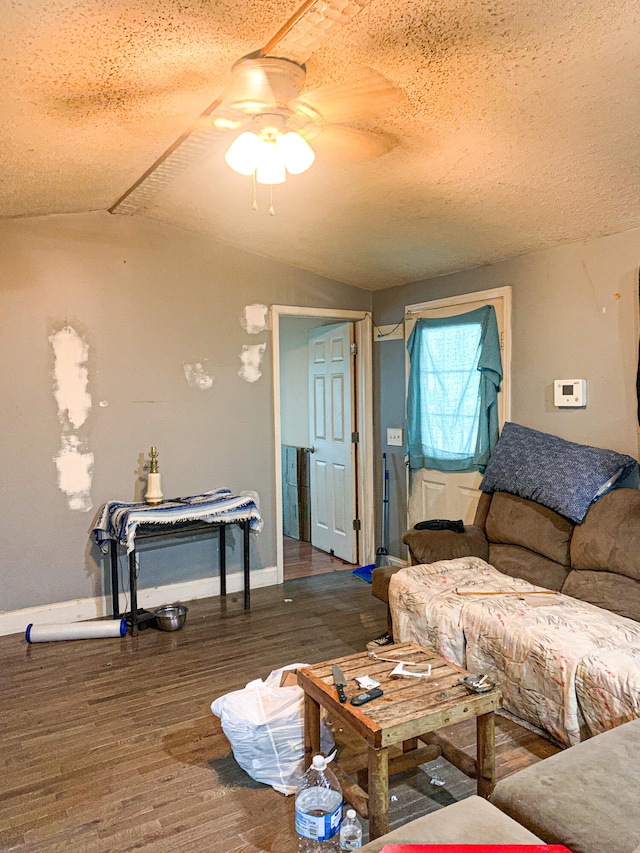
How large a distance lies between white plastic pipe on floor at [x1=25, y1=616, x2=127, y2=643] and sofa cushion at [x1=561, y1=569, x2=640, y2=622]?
251cm

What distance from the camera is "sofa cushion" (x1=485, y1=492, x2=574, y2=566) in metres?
3.23

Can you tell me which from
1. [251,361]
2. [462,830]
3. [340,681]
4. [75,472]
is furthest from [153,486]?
[462,830]

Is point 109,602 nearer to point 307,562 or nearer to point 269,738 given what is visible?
point 307,562

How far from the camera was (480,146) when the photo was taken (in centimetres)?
257

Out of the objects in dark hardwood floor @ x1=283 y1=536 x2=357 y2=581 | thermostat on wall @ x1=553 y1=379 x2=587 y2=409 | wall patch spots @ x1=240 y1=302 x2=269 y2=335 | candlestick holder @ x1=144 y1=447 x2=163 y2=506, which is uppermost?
wall patch spots @ x1=240 y1=302 x2=269 y2=335

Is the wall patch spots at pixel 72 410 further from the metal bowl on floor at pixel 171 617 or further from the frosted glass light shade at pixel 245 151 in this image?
the frosted glass light shade at pixel 245 151

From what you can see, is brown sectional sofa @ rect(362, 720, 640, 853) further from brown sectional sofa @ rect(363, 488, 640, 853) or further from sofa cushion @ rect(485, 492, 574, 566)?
sofa cushion @ rect(485, 492, 574, 566)

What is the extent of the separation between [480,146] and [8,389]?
294 centimetres

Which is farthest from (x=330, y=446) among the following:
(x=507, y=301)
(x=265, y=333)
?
(x=507, y=301)

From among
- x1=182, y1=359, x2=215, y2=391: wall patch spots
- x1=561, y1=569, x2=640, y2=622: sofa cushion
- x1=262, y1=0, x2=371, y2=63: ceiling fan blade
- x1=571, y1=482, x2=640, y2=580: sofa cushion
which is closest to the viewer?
x1=262, y1=0, x2=371, y2=63: ceiling fan blade

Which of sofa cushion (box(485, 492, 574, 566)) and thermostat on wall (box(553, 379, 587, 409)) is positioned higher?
thermostat on wall (box(553, 379, 587, 409))

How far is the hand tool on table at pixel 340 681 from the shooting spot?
2.05m

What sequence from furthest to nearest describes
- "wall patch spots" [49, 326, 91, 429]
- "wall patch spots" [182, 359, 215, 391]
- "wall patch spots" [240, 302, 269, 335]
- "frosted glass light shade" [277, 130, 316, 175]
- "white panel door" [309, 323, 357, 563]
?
"white panel door" [309, 323, 357, 563] < "wall patch spots" [240, 302, 269, 335] < "wall patch spots" [182, 359, 215, 391] < "wall patch spots" [49, 326, 91, 429] < "frosted glass light shade" [277, 130, 316, 175]

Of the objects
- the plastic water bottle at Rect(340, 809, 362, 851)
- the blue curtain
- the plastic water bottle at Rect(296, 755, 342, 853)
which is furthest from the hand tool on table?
the blue curtain
